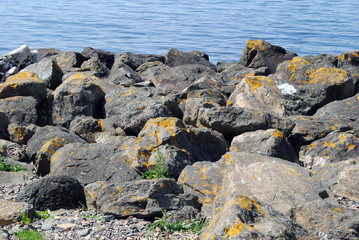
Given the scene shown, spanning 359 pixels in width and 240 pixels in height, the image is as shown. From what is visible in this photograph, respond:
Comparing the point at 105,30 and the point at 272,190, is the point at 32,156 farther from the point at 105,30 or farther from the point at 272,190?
the point at 105,30

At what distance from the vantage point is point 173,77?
52.3 feet

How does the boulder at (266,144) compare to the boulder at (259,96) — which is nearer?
the boulder at (266,144)

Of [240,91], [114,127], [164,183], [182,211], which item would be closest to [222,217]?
[182,211]

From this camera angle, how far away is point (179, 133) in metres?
9.70

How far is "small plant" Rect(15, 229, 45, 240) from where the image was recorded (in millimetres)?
6363

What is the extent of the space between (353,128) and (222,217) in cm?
700

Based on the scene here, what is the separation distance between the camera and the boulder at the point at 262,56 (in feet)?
65.0

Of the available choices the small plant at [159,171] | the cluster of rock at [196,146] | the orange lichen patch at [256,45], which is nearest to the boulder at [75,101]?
the cluster of rock at [196,146]

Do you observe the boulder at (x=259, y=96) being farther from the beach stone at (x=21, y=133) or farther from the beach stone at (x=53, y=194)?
the beach stone at (x=53, y=194)

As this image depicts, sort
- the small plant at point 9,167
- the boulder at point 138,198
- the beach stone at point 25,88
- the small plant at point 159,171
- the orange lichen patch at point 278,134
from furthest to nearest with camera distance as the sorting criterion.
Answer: the beach stone at point 25,88 → the small plant at point 9,167 → the orange lichen patch at point 278,134 → the small plant at point 159,171 → the boulder at point 138,198

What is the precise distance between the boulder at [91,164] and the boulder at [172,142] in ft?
0.81

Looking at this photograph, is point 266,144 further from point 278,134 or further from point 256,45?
point 256,45

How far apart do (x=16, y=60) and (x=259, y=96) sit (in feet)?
28.1

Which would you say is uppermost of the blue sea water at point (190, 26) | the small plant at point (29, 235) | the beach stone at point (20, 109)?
the small plant at point (29, 235)
